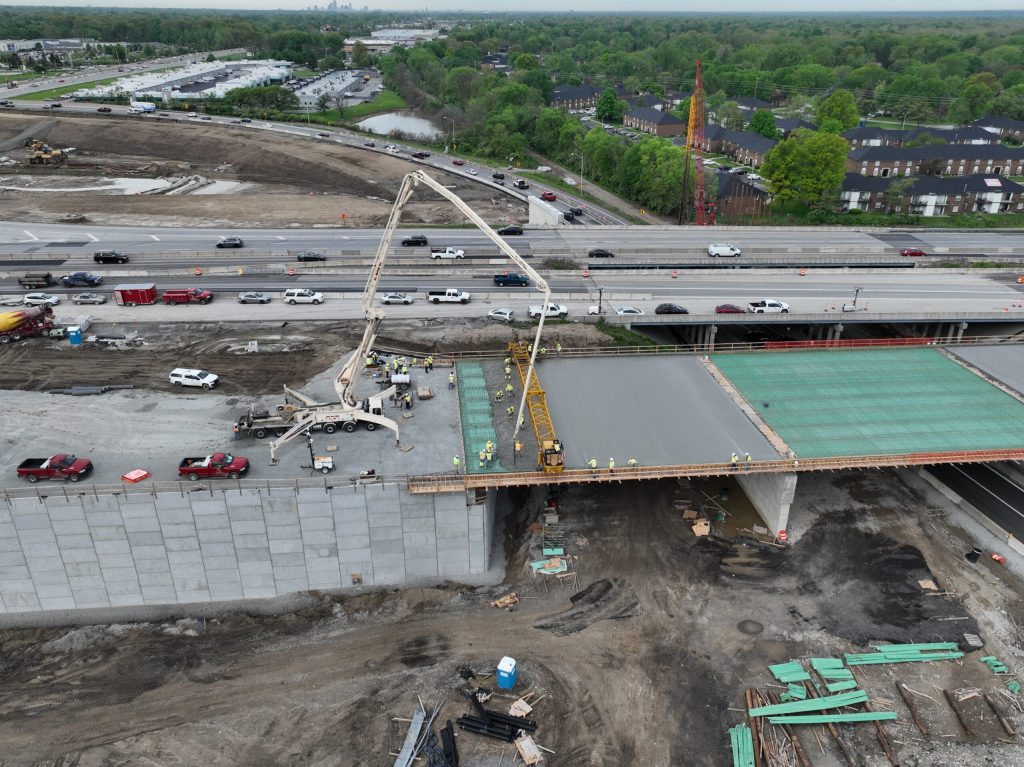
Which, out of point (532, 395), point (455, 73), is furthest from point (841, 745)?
point (455, 73)

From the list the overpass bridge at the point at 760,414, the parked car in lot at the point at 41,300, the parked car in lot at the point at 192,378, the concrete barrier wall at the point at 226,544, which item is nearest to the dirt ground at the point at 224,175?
the parked car in lot at the point at 41,300

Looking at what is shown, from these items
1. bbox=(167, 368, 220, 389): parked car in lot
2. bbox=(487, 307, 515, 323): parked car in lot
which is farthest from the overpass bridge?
bbox=(167, 368, 220, 389): parked car in lot

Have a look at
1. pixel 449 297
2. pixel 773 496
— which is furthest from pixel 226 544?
pixel 449 297

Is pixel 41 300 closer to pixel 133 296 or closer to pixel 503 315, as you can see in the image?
pixel 133 296

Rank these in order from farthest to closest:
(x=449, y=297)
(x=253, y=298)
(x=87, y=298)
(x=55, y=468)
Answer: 1. (x=253, y=298)
2. (x=449, y=297)
3. (x=87, y=298)
4. (x=55, y=468)

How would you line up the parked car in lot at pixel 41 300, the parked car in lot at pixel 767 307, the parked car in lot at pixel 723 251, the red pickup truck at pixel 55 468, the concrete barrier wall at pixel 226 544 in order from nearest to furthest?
the concrete barrier wall at pixel 226 544 < the red pickup truck at pixel 55 468 < the parked car in lot at pixel 767 307 < the parked car in lot at pixel 41 300 < the parked car in lot at pixel 723 251

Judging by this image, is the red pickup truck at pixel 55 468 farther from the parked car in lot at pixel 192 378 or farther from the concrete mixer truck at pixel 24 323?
the concrete mixer truck at pixel 24 323

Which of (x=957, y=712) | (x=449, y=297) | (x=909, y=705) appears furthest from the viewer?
(x=449, y=297)
